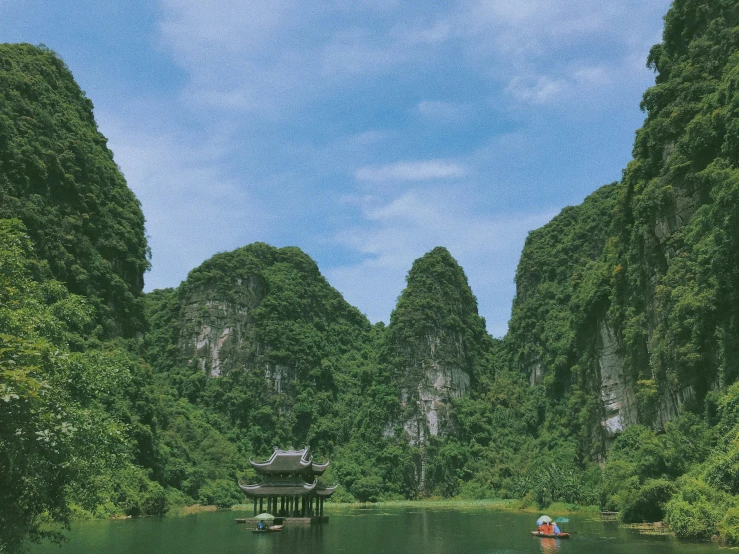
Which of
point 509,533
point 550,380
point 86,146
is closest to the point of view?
point 509,533

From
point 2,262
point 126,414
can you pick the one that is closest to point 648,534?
point 2,262

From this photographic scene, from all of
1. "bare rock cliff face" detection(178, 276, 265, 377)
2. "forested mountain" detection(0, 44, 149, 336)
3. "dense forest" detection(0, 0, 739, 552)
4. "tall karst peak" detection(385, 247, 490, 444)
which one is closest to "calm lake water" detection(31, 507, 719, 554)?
"dense forest" detection(0, 0, 739, 552)

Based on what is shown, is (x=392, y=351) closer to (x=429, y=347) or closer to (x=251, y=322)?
(x=429, y=347)

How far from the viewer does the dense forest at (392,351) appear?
1487cm

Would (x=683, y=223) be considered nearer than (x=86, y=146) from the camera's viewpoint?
Yes

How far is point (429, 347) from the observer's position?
7156 cm

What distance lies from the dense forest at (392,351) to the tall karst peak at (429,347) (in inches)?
9.8

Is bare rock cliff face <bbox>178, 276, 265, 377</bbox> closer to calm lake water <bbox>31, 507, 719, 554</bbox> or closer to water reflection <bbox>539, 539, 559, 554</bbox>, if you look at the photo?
calm lake water <bbox>31, 507, 719, 554</bbox>

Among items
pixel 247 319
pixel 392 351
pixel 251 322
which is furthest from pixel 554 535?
pixel 251 322

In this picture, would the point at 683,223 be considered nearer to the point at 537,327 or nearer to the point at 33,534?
the point at 33,534

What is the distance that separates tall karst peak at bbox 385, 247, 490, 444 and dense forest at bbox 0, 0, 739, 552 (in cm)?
25

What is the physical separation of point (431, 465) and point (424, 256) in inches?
941

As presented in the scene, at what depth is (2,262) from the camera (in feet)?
33.8

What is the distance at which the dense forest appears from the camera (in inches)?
585
